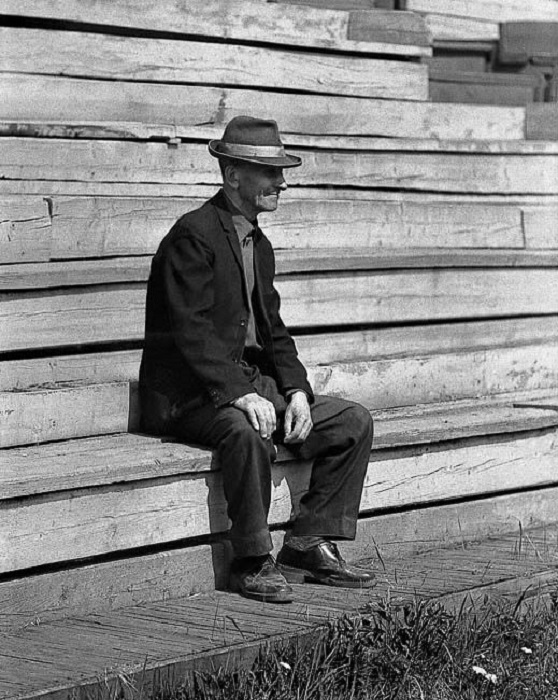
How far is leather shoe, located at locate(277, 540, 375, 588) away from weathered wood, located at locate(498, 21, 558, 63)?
4.33 meters

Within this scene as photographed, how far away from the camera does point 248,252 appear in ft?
18.7

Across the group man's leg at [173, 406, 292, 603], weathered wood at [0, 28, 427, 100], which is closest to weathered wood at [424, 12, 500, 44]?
weathered wood at [0, 28, 427, 100]

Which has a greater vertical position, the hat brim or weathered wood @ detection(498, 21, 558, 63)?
weathered wood @ detection(498, 21, 558, 63)

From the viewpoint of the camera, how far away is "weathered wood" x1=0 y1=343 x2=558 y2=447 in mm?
5457

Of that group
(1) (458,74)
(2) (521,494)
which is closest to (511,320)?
(2) (521,494)

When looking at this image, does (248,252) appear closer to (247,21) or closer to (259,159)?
(259,159)

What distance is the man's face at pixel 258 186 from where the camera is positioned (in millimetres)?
5582

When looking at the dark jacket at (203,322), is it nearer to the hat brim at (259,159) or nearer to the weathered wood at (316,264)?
the hat brim at (259,159)

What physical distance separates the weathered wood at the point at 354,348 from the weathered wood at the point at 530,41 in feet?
6.86

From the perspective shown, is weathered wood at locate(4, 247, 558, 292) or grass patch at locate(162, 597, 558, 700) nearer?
grass patch at locate(162, 597, 558, 700)

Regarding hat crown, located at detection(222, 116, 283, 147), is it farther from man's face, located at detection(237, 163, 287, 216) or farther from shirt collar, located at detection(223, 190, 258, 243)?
shirt collar, located at detection(223, 190, 258, 243)

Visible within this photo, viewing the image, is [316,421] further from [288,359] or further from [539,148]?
[539,148]

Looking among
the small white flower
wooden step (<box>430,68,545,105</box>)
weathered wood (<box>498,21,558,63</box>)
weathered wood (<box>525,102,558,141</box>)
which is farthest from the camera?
weathered wood (<box>498,21,558,63</box>)

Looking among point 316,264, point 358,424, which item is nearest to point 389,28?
point 316,264
